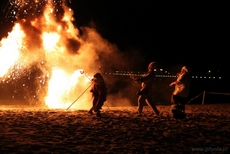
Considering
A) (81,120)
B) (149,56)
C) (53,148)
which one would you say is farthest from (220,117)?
(149,56)

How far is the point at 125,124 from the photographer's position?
8.66 m

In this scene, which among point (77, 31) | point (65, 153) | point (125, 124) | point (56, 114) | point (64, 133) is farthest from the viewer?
point (77, 31)

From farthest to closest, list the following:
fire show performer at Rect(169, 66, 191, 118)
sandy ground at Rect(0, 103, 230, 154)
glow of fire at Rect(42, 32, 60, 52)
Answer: glow of fire at Rect(42, 32, 60, 52) < fire show performer at Rect(169, 66, 191, 118) < sandy ground at Rect(0, 103, 230, 154)

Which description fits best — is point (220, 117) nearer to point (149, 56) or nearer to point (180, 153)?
point (180, 153)

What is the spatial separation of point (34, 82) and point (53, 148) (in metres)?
32.3

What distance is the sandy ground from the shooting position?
6.12 metres

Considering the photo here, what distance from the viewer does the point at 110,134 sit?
24.1 feet

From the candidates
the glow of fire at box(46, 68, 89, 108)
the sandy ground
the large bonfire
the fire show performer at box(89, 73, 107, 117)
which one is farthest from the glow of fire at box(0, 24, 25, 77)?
the sandy ground

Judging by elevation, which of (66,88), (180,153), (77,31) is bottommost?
(180,153)

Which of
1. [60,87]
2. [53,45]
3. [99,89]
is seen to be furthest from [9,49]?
[99,89]

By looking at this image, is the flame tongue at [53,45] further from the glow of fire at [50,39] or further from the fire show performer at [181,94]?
the fire show performer at [181,94]

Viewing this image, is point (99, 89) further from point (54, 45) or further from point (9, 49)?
point (9, 49)

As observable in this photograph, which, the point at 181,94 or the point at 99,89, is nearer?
the point at 181,94

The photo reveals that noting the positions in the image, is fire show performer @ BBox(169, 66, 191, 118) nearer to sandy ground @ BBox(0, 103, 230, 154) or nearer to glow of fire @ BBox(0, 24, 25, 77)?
sandy ground @ BBox(0, 103, 230, 154)
